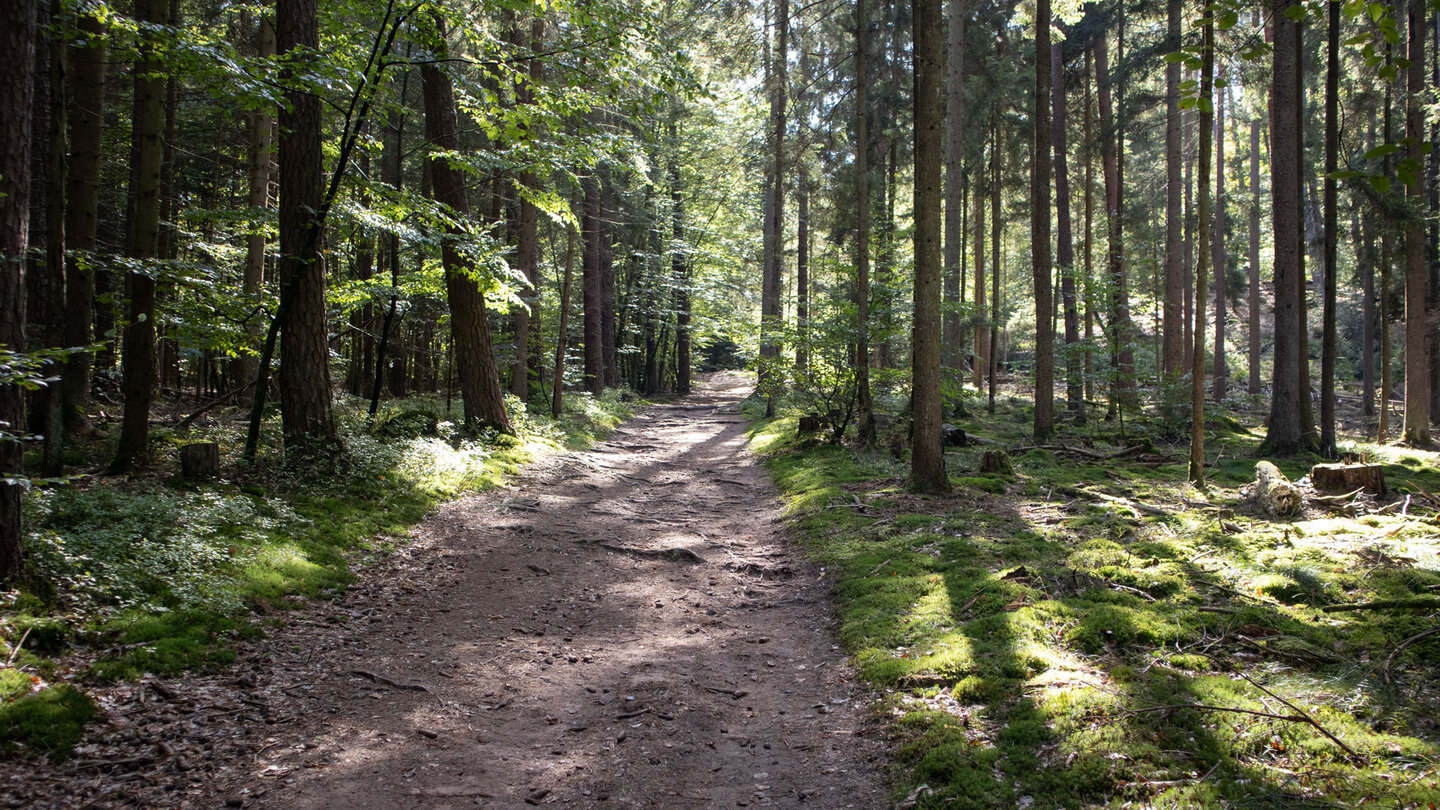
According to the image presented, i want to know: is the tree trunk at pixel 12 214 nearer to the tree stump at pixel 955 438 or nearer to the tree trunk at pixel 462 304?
the tree trunk at pixel 462 304

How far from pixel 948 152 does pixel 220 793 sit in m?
18.0

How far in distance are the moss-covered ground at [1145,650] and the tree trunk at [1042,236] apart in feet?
17.2

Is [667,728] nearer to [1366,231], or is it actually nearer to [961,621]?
[961,621]

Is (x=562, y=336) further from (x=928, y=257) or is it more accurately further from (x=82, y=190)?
(x=928, y=257)

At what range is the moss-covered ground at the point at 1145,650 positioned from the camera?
338cm

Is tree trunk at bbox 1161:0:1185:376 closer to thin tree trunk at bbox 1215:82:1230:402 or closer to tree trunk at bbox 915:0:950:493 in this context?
thin tree trunk at bbox 1215:82:1230:402

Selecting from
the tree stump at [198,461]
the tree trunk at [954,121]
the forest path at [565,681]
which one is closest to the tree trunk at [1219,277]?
the tree trunk at [954,121]

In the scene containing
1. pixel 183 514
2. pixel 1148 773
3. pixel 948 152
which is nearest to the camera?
pixel 1148 773

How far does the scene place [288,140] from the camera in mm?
8477

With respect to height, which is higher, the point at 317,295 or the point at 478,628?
the point at 317,295

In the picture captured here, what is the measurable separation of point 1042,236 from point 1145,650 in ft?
36.2

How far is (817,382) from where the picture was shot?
14.5 meters

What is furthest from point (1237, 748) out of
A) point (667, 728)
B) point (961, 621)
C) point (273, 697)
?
point (273, 697)

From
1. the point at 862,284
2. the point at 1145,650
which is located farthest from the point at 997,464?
the point at 1145,650
